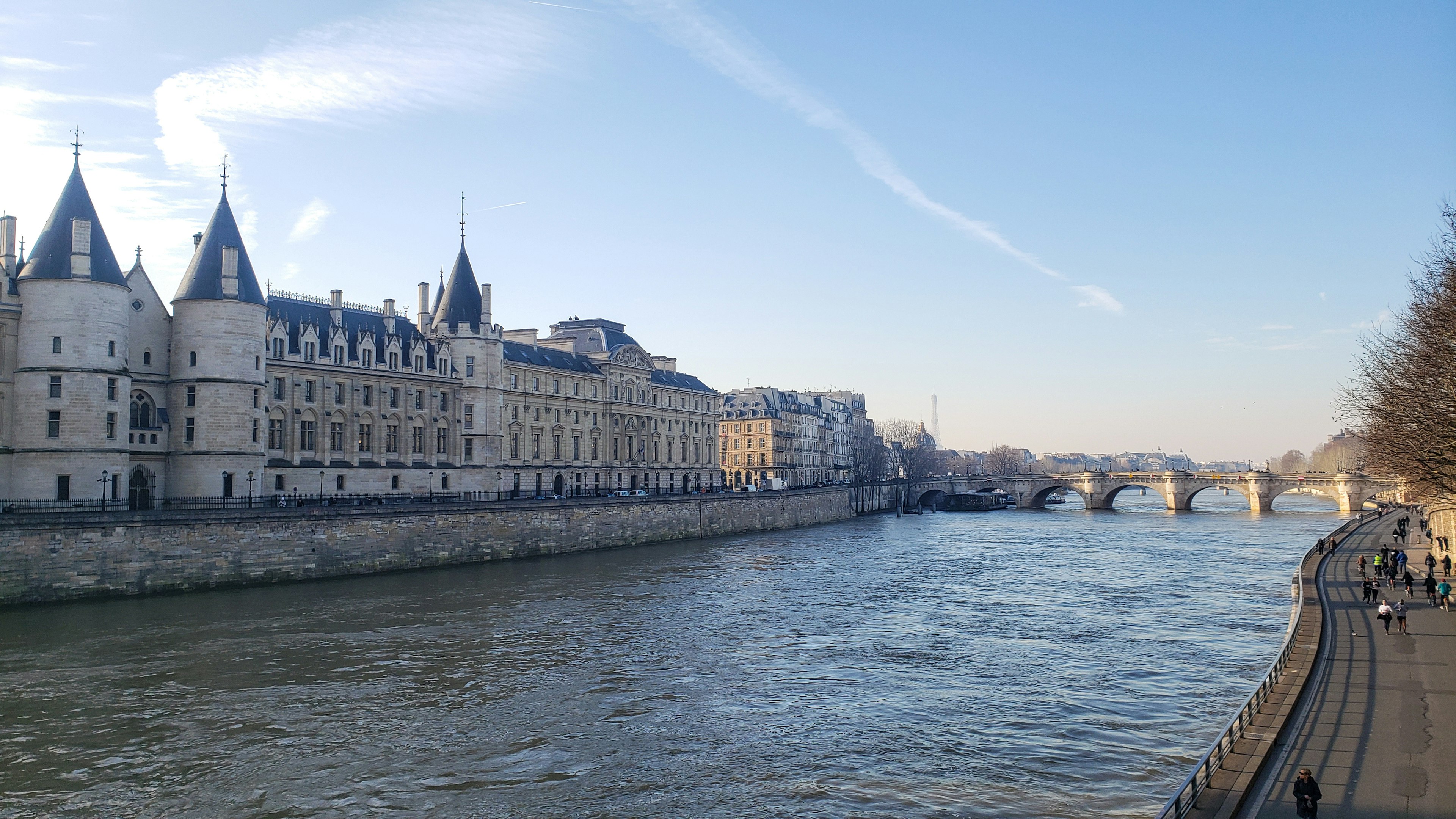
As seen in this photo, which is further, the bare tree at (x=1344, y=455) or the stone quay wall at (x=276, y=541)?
the bare tree at (x=1344, y=455)

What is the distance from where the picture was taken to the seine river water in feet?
55.5

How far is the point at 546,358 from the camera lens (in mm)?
80438

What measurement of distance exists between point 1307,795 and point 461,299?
A: 61422mm

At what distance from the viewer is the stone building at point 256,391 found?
40.2 m

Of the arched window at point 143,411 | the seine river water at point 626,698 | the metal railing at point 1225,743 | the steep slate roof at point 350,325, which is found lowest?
the seine river water at point 626,698

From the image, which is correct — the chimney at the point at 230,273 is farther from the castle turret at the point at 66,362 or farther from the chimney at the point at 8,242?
the chimney at the point at 8,242

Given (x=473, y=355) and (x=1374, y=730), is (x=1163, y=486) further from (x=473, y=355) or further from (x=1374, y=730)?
(x=1374, y=730)

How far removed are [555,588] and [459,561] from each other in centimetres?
1139

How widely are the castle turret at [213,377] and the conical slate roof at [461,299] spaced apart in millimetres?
19174

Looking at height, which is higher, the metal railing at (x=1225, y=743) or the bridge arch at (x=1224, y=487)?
the bridge arch at (x=1224, y=487)

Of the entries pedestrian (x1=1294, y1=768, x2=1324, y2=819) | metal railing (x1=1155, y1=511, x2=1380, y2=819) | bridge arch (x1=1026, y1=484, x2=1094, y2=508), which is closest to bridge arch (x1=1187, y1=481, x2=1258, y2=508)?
bridge arch (x1=1026, y1=484, x2=1094, y2=508)

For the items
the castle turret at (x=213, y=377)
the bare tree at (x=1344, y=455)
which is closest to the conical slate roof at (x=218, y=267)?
the castle turret at (x=213, y=377)

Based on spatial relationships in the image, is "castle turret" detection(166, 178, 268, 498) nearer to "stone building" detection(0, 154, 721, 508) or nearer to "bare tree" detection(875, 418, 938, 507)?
"stone building" detection(0, 154, 721, 508)

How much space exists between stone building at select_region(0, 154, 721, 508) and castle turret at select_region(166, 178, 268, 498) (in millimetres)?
77
